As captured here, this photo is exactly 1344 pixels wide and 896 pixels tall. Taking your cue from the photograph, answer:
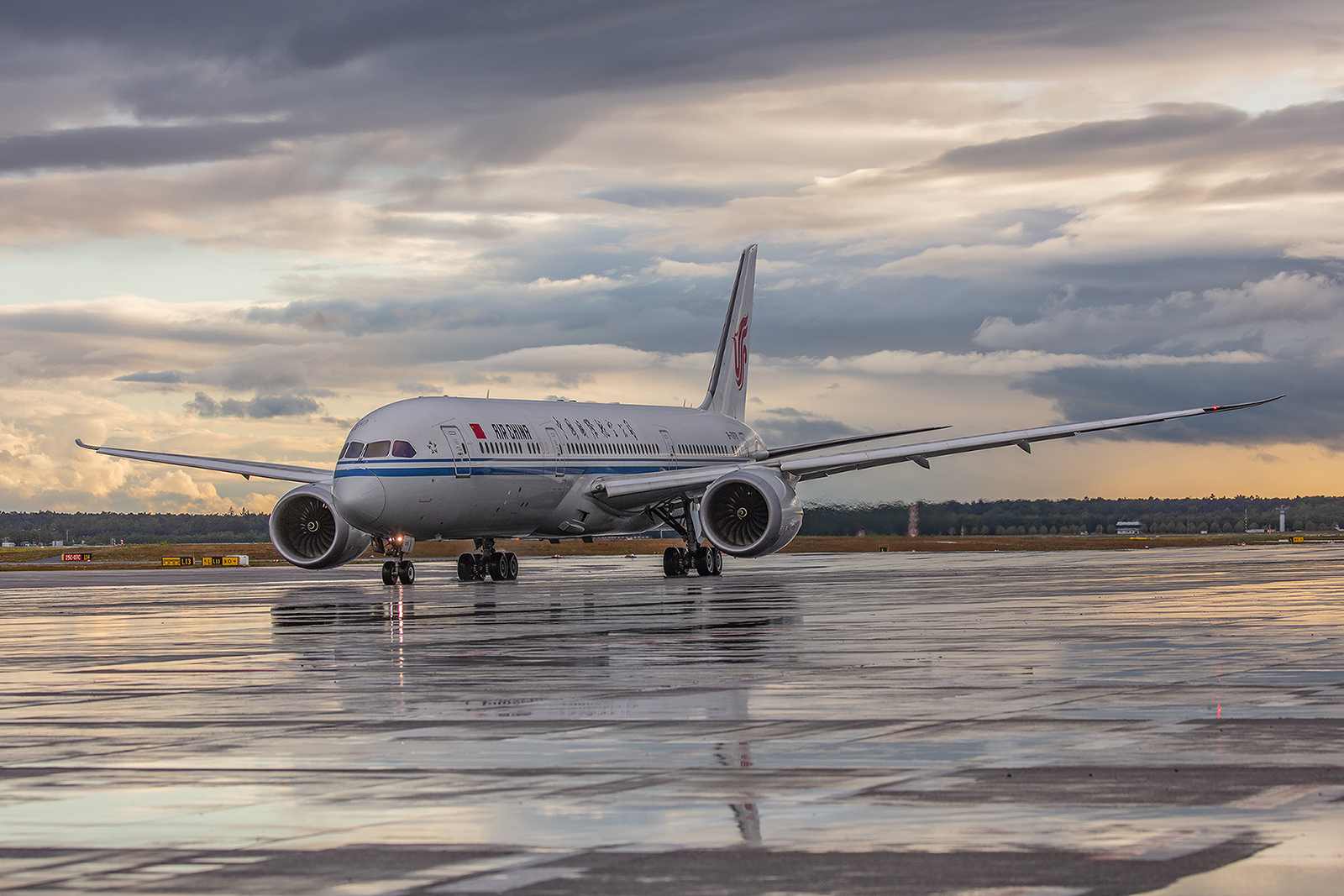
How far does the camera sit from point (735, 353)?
53812 mm

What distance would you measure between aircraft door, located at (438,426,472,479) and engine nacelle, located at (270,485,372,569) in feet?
15.9

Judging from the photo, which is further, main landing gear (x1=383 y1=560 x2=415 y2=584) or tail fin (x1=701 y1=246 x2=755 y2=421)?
tail fin (x1=701 y1=246 x2=755 y2=421)

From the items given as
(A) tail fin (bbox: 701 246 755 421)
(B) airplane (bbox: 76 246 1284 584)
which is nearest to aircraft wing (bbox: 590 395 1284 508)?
(B) airplane (bbox: 76 246 1284 584)

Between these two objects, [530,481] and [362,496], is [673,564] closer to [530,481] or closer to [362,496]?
[530,481]

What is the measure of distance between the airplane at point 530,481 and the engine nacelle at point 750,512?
0.04 metres

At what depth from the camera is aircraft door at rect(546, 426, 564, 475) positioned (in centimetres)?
3819

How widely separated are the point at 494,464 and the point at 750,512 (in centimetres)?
641

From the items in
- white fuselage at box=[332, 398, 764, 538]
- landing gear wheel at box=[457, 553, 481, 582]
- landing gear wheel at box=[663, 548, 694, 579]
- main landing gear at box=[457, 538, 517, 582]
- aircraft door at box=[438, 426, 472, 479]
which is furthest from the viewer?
landing gear wheel at box=[663, 548, 694, 579]

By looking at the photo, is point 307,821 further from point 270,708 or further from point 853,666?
point 853,666

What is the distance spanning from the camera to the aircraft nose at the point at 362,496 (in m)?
32.8

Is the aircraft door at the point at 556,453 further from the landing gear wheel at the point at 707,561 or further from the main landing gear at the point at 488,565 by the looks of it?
the landing gear wheel at the point at 707,561

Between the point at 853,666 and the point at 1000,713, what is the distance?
390 centimetres

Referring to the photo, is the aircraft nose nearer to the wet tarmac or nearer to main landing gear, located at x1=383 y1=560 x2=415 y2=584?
main landing gear, located at x1=383 y1=560 x2=415 y2=584

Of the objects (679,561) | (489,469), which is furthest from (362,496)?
(679,561)
